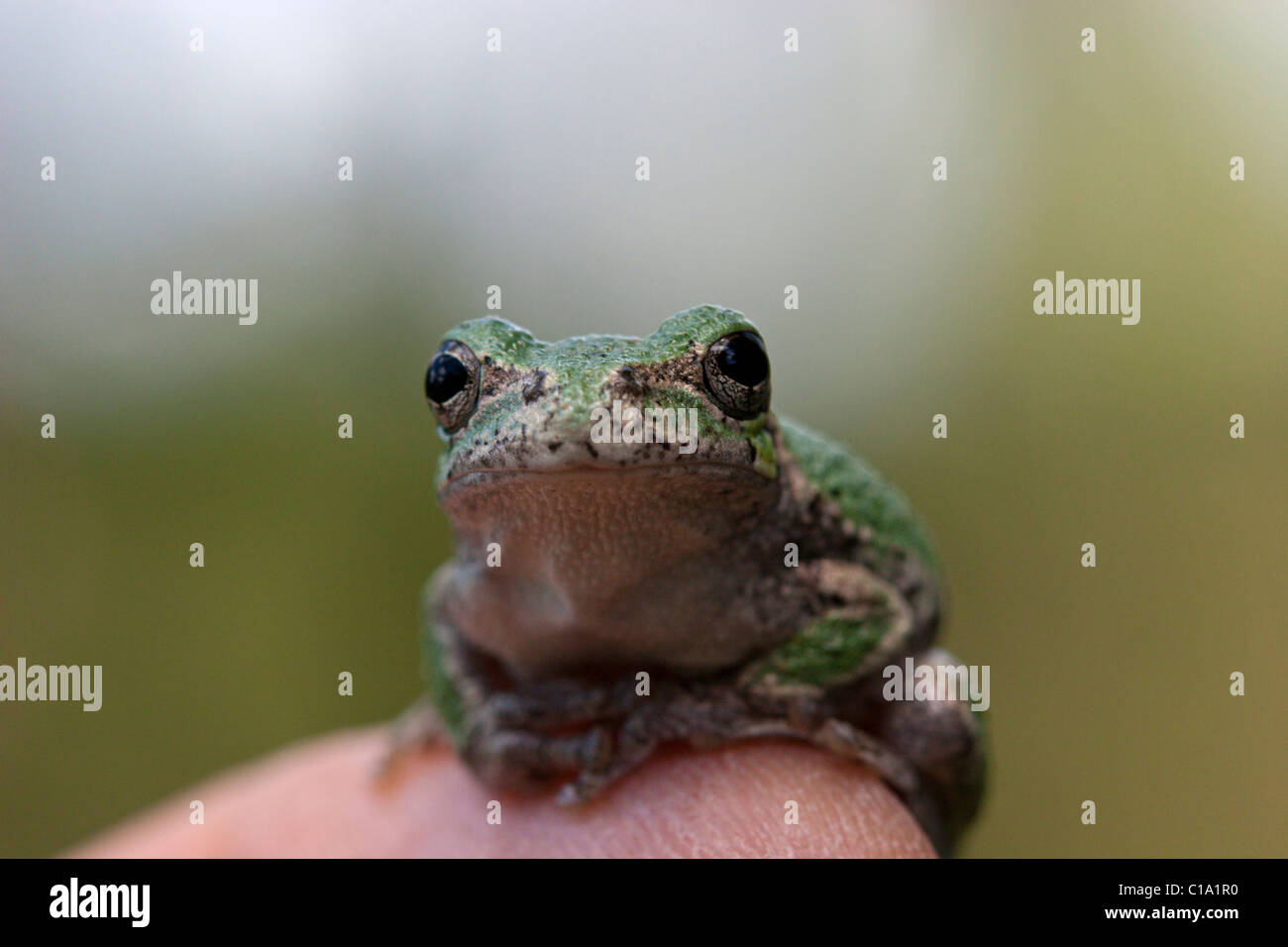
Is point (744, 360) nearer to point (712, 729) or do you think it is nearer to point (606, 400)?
point (606, 400)

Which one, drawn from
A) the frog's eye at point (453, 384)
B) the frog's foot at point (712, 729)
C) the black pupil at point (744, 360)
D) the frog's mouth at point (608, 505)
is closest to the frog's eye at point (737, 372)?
the black pupil at point (744, 360)

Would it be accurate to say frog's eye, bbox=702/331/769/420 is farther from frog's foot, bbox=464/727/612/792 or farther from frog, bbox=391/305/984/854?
frog's foot, bbox=464/727/612/792

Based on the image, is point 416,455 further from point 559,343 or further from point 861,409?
point 559,343

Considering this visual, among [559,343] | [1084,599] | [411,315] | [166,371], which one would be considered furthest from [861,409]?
[559,343]

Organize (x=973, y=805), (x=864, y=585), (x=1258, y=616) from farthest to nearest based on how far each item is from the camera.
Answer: (x=1258, y=616) → (x=973, y=805) → (x=864, y=585)

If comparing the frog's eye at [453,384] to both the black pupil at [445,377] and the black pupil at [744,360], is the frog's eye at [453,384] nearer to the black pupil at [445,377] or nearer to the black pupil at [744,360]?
the black pupil at [445,377]

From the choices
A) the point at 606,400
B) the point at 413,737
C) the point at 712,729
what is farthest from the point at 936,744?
the point at 413,737
